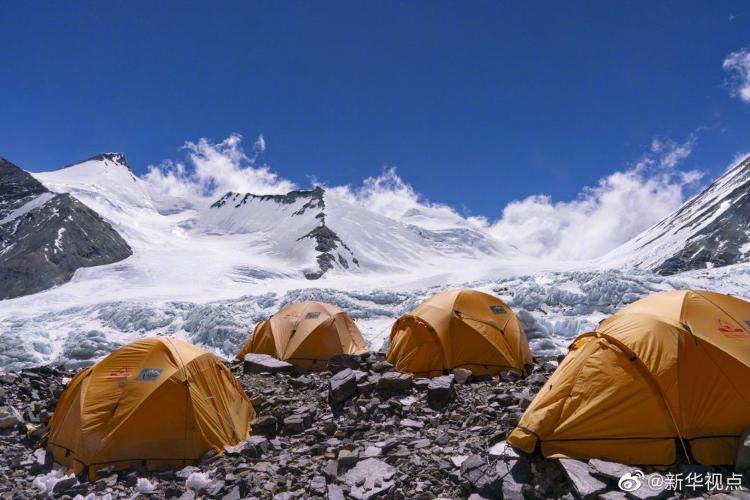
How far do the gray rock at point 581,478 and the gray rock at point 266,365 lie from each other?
811cm

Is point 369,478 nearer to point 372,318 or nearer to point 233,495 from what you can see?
point 233,495

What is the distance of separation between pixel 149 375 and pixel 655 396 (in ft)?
23.8

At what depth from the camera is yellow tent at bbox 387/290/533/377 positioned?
37.2 ft

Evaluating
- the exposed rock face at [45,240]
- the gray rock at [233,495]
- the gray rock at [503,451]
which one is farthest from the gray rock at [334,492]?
the exposed rock face at [45,240]

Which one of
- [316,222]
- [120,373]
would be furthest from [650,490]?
[316,222]

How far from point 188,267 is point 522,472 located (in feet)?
225

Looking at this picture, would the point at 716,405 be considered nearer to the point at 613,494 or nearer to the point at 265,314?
the point at 613,494

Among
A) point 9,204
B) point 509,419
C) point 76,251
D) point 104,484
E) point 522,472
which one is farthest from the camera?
point 9,204

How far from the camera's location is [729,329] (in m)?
6.81

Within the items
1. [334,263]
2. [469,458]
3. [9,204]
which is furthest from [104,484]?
[9,204]

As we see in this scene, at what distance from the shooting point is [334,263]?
99.1 meters

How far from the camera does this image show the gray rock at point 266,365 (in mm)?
12789

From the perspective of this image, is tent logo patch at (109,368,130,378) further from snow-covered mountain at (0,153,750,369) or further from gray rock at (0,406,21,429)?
snow-covered mountain at (0,153,750,369)

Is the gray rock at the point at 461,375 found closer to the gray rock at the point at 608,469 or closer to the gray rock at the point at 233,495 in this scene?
the gray rock at the point at 608,469
